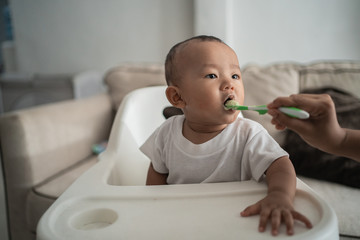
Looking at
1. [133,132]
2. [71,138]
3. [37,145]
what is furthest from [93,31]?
[133,132]

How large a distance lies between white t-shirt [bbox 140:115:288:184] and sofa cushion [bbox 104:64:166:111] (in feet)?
2.49

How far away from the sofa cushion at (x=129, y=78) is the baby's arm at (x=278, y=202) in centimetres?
92

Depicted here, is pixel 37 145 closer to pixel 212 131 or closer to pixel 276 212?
pixel 212 131

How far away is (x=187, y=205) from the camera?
49 cm

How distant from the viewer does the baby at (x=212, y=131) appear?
0.57 m

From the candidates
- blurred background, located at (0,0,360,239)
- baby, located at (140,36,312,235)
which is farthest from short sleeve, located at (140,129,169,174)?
blurred background, located at (0,0,360,239)

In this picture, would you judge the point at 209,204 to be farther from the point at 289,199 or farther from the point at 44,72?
the point at 44,72

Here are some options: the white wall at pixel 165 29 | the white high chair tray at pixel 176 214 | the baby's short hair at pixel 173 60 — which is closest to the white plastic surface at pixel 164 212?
the white high chair tray at pixel 176 214

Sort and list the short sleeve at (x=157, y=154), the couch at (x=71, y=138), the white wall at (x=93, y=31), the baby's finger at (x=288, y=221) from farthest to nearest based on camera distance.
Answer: the white wall at (x=93, y=31) < the couch at (x=71, y=138) < the short sleeve at (x=157, y=154) < the baby's finger at (x=288, y=221)

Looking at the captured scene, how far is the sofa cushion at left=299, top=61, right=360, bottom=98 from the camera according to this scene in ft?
3.91

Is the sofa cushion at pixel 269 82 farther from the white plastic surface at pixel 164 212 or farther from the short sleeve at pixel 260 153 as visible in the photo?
the white plastic surface at pixel 164 212

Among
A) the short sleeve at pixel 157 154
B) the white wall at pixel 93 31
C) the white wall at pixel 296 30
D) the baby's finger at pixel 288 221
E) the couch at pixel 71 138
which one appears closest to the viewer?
the baby's finger at pixel 288 221

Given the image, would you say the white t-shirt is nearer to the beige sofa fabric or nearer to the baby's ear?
the baby's ear

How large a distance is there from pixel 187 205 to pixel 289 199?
151mm
